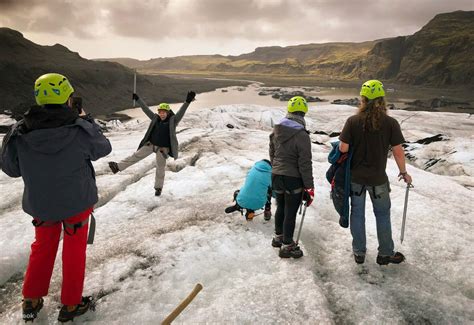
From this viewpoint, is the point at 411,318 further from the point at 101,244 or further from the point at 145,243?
the point at 101,244

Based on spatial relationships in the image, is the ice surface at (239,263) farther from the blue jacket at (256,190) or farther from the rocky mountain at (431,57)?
the rocky mountain at (431,57)

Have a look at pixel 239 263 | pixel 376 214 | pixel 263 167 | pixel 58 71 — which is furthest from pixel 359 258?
pixel 58 71

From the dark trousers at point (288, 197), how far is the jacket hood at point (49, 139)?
10.2ft

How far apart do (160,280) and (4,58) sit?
187ft

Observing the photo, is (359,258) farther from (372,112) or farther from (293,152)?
(372,112)

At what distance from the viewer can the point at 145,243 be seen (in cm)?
583

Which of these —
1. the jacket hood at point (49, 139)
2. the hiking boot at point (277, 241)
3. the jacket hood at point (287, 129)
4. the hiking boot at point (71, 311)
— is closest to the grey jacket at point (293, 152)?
the jacket hood at point (287, 129)

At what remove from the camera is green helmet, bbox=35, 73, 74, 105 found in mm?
3449

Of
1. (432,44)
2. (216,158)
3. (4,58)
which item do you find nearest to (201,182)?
(216,158)

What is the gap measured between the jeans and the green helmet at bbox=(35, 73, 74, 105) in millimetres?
4130

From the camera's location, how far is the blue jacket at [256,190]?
673 cm

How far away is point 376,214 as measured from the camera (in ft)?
16.7

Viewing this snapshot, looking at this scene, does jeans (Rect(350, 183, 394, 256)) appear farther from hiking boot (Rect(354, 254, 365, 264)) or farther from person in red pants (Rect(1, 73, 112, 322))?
person in red pants (Rect(1, 73, 112, 322))

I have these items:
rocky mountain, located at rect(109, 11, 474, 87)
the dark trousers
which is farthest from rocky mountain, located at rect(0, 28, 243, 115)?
rocky mountain, located at rect(109, 11, 474, 87)
